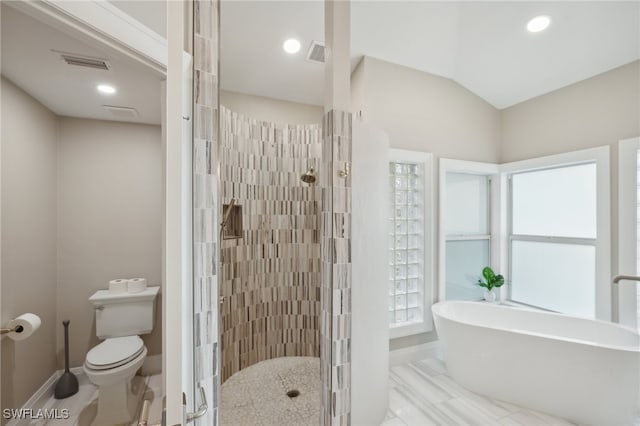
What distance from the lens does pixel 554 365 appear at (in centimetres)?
188

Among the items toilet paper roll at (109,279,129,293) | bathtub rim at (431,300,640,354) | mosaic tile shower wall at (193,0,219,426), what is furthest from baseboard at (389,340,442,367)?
toilet paper roll at (109,279,129,293)

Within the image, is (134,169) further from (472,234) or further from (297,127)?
(472,234)

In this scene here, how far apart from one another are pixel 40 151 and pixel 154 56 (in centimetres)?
48

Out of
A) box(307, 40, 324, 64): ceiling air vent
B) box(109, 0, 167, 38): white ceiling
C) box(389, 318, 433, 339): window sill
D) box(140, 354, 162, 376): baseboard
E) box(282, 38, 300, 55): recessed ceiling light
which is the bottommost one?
box(389, 318, 433, 339): window sill

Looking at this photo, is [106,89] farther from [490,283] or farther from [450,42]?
[490,283]

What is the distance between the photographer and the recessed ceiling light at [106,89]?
0.94 m

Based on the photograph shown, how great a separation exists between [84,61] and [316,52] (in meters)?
1.87

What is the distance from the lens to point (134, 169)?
38.7 inches

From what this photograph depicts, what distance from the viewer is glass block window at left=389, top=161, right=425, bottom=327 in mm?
2619

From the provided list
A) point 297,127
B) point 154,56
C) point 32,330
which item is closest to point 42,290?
point 32,330

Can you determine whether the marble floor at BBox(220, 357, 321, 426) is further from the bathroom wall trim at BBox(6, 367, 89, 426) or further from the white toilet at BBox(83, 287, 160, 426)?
the bathroom wall trim at BBox(6, 367, 89, 426)

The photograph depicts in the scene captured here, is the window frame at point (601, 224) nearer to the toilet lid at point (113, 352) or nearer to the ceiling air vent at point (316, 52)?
the ceiling air vent at point (316, 52)

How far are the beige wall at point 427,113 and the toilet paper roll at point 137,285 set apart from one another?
83.5 inches

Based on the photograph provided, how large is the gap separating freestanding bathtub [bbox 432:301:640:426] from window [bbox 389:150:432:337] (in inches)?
10.1
